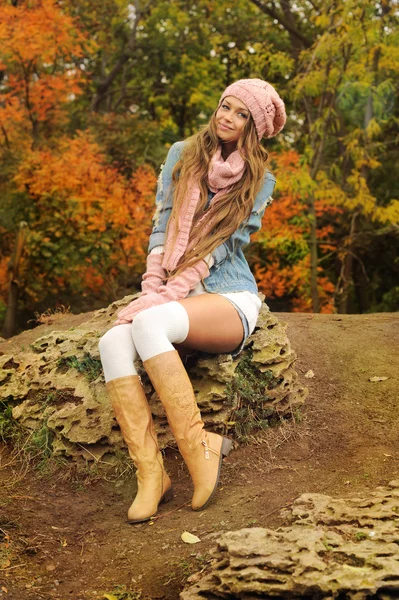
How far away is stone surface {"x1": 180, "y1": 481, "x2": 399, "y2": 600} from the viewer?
78.2 inches

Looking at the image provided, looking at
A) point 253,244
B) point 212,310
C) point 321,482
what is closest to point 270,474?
point 321,482

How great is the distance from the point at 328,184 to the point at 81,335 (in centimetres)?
541

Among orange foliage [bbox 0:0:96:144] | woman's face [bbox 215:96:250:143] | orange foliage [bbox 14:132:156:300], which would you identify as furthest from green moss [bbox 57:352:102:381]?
A: orange foliage [bbox 0:0:96:144]

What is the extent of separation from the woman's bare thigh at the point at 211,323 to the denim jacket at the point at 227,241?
15 centimetres

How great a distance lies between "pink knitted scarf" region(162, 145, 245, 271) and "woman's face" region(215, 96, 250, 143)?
85 mm

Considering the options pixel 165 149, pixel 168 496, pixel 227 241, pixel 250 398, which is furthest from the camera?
pixel 165 149

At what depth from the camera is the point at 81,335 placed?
399cm

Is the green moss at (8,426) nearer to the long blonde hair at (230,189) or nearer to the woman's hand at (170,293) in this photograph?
the woman's hand at (170,293)

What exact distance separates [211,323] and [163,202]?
2.23ft

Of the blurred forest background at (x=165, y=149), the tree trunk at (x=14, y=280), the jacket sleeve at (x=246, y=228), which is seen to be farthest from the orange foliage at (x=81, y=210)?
the jacket sleeve at (x=246, y=228)

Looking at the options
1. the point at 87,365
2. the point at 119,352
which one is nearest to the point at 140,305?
the point at 119,352

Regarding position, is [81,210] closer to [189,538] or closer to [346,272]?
[346,272]

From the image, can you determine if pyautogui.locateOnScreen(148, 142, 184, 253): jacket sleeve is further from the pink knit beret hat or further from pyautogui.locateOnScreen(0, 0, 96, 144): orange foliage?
pyautogui.locateOnScreen(0, 0, 96, 144): orange foliage

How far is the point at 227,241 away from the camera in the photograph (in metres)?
3.29
